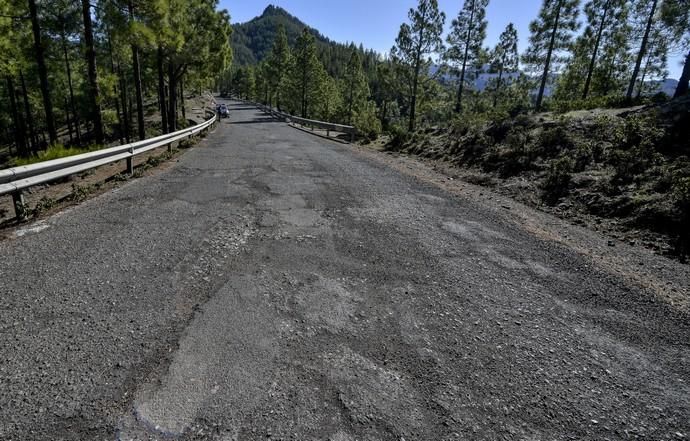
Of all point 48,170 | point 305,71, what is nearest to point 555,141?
point 48,170

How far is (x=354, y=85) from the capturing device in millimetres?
50406

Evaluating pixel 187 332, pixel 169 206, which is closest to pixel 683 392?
pixel 187 332

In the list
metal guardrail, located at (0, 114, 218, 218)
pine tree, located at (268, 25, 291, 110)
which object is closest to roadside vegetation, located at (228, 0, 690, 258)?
pine tree, located at (268, 25, 291, 110)

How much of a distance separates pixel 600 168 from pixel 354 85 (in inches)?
1823

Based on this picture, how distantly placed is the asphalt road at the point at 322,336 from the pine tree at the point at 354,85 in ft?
144

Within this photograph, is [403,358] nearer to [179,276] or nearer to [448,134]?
[179,276]

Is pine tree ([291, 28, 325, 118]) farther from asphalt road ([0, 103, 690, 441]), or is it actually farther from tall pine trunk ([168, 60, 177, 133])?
asphalt road ([0, 103, 690, 441])

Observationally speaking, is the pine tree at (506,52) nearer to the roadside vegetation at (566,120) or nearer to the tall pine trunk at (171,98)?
the roadside vegetation at (566,120)

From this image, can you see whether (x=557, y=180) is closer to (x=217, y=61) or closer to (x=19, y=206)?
(x=19, y=206)

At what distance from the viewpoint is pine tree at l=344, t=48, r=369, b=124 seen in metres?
48.1

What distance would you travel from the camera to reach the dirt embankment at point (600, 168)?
617cm

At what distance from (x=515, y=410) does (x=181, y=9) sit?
20101 millimetres

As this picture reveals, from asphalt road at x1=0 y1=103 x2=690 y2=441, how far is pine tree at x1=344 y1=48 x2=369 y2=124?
144 ft

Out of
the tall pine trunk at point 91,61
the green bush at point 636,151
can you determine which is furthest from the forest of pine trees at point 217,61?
the green bush at point 636,151
